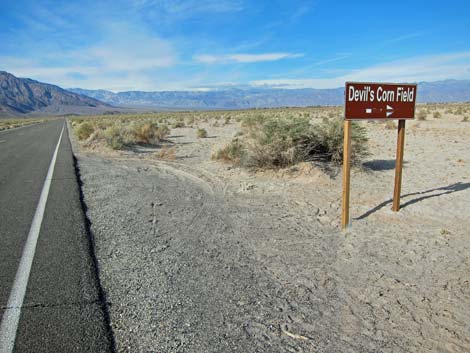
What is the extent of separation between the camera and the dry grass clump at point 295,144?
990cm

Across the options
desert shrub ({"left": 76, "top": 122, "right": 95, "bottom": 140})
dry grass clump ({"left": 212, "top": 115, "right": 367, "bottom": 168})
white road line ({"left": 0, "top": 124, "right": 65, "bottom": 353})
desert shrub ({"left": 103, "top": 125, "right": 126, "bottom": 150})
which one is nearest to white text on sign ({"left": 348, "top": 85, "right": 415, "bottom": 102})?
dry grass clump ({"left": 212, "top": 115, "right": 367, "bottom": 168})

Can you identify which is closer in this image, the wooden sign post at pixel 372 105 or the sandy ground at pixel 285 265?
the sandy ground at pixel 285 265

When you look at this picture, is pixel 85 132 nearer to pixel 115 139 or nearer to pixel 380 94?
pixel 115 139

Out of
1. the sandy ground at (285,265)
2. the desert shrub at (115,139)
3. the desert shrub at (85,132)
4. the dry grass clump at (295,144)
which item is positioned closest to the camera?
the sandy ground at (285,265)

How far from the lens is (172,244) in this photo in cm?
516

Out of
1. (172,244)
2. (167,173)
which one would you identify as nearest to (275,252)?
(172,244)

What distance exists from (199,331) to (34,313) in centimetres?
163

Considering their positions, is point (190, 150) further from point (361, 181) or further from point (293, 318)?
point (293, 318)

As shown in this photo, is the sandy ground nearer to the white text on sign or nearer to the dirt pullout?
the dirt pullout

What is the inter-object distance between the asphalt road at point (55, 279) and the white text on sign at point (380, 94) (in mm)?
4291

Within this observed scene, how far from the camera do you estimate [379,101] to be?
555cm

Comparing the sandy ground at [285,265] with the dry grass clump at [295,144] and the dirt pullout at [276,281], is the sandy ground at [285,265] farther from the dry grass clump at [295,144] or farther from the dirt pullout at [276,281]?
the dry grass clump at [295,144]

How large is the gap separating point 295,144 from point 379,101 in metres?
4.55

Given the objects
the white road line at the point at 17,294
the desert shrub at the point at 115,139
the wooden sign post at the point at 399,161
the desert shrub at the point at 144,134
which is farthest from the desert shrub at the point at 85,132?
the wooden sign post at the point at 399,161
